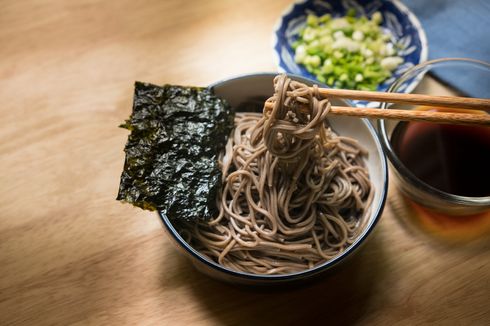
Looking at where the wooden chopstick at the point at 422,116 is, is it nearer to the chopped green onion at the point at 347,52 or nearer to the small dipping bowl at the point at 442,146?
the small dipping bowl at the point at 442,146

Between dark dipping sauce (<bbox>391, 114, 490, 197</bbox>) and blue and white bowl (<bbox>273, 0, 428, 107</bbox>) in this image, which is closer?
dark dipping sauce (<bbox>391, 114, 490, 197</bbox>)

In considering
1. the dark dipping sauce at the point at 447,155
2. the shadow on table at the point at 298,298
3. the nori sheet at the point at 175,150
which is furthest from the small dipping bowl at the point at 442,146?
the nori sheet at the point at 175,150

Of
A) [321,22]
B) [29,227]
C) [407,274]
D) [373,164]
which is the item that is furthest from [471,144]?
[29,227]

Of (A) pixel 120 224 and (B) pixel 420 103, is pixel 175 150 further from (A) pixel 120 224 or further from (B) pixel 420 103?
(B) pixel 420 103

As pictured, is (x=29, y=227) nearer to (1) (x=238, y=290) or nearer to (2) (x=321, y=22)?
(1) (x=238, y=290)

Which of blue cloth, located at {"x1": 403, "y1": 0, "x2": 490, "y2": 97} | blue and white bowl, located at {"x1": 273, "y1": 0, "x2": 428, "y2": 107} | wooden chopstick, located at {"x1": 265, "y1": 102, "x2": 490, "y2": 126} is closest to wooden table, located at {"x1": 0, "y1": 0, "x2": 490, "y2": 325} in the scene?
blue and white bowl, located at {"x1": 273, "y1": 0, "x2": 428, "y2": 107}

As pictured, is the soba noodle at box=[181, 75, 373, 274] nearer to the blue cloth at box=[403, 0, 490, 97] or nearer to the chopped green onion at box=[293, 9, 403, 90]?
the chopped green onion at box=[293, 9, 403, 90]
